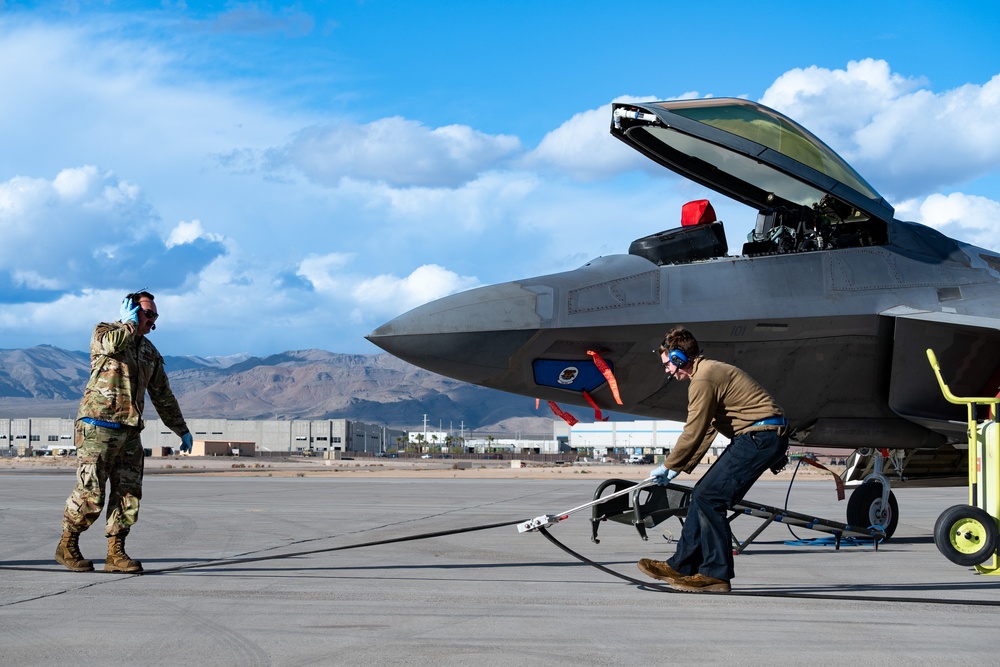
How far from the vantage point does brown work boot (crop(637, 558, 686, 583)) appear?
23.3 feet

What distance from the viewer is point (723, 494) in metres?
6.93

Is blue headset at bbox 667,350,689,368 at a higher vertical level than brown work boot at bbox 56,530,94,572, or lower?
higher

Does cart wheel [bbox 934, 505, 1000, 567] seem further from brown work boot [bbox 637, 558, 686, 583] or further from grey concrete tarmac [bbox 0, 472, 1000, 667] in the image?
brown work boot [bbox 637, 558, 686, 583]

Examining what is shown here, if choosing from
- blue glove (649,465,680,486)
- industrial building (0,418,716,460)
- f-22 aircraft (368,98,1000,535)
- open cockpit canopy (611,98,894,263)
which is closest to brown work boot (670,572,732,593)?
blue glove (649,465,680,486)

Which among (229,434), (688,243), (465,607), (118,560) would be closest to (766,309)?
(688,243)

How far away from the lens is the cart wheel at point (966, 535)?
777cm

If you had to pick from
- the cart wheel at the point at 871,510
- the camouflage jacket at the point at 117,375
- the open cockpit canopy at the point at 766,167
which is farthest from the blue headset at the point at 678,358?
the cart wheel at the point at 871,510

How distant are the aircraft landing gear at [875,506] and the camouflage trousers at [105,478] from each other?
7904 mm

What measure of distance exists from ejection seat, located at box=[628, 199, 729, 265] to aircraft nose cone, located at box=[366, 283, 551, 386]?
147 cm

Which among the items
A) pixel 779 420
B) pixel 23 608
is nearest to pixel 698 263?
pixel 779 420

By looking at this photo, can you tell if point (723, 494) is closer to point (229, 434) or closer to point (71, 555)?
point (71, 555)

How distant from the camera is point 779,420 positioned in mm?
7086

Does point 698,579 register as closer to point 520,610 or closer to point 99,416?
point 520,610

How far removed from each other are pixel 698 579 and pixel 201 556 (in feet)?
15.8
